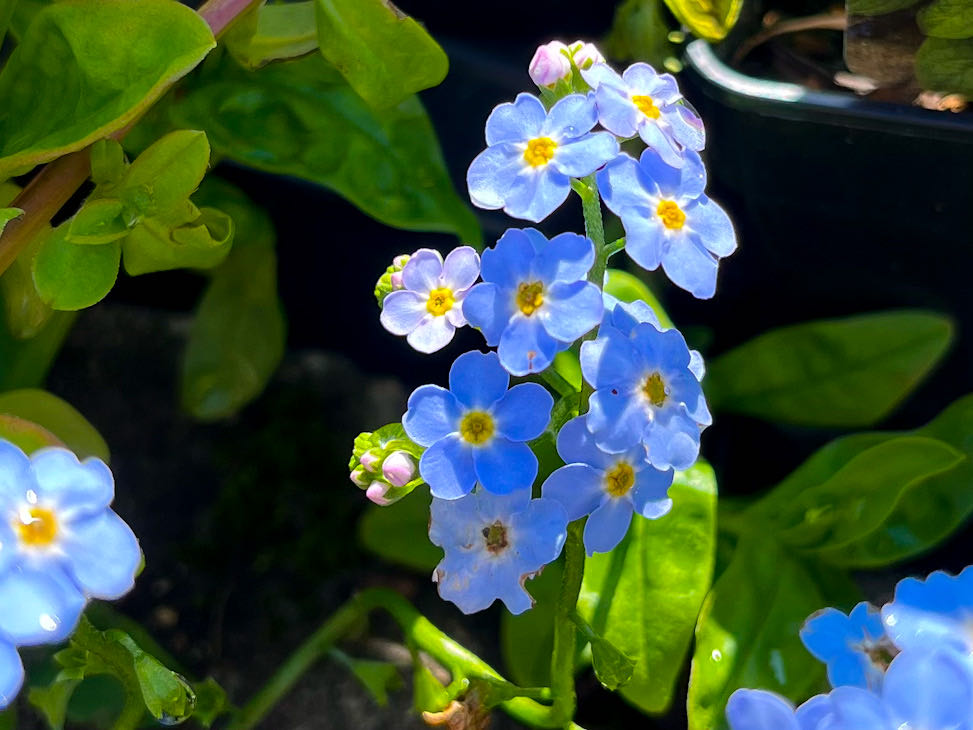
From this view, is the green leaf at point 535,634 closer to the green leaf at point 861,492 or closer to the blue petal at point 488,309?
the green leaf at point 861,492

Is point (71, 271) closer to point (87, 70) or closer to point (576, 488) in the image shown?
point (87, 70)

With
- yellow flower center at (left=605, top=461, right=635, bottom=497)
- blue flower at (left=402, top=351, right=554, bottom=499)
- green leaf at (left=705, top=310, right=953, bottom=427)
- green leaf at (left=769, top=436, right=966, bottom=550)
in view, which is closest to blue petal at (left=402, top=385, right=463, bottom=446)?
blue flower at (left=402, top=351, right=554, bottom=499)

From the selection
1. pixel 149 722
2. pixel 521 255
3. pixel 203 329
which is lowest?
pixel 149 722

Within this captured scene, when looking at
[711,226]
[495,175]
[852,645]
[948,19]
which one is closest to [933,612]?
[852,645]

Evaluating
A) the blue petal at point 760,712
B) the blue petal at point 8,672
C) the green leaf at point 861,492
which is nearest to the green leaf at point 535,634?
the green leaf at point 861,492

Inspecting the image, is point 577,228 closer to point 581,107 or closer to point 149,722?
point 581,107

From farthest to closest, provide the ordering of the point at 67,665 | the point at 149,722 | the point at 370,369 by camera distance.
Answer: the point at 370,369 → the point at 149,722 → the point at 67,665

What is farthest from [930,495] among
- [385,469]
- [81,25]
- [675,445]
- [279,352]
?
[81,25]

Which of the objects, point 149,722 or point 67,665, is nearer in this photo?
point 67,665
